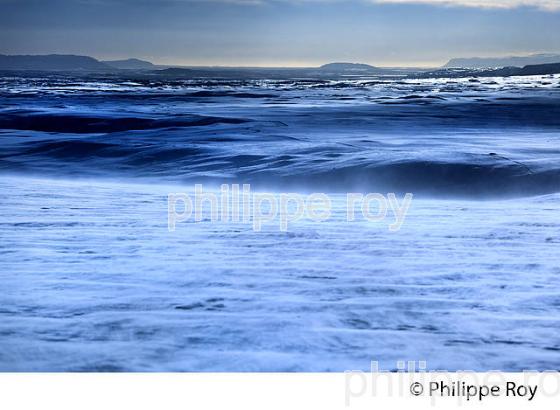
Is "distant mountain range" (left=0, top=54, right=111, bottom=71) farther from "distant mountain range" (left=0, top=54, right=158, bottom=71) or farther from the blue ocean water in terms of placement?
the blue ocean water

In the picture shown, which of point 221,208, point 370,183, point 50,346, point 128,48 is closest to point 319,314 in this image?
point 50,346

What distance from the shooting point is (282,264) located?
7.13ft

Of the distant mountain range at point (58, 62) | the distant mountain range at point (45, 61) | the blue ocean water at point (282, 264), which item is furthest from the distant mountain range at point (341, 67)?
the distant mountain range at point (45, 61)

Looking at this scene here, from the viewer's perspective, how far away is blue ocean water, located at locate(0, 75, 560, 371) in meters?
1.60

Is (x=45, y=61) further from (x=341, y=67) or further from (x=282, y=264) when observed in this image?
(x=282, y=264)

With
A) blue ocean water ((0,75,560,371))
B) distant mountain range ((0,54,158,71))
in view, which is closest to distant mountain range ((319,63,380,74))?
blue ocean water ((0,75,560,371))

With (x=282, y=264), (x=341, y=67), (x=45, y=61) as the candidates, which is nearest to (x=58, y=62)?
(x=45, y=61)

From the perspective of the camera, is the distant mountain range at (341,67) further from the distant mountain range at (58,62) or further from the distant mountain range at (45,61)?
the distant mountain range at (45,61)

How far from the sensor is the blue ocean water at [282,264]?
5.26 feet

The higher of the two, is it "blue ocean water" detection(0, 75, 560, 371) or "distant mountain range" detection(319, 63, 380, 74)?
"distant mountain range" detection(319, 63, 380, 74)

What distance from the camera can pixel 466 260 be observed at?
7.22 ft
